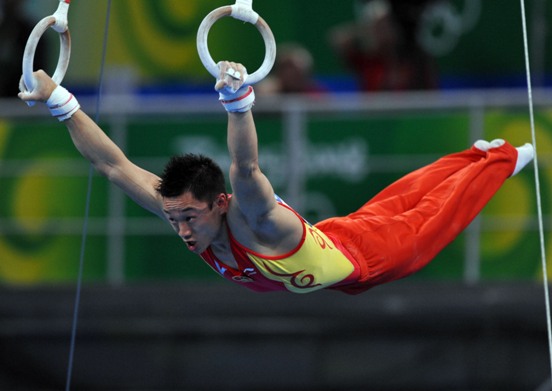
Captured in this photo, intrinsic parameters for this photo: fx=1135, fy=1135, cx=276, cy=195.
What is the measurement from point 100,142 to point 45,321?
7.38 feet

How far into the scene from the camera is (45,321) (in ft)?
19.5

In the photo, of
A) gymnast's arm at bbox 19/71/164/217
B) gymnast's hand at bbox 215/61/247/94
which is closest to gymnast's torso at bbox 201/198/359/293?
gymnast's arm at bbox 19/71/164/217

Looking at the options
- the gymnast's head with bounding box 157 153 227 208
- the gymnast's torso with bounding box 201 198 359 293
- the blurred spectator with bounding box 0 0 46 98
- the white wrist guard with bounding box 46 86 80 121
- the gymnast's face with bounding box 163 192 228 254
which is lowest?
the gymnast's torso with bounding box 201 198 359 293

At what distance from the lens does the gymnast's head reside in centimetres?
365

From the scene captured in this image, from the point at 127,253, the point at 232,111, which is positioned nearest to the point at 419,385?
the point at 127,253

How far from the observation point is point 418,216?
13.9ft

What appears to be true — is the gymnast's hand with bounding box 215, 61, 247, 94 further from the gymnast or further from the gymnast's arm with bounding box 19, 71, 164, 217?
the gymnast's arm with bounding box 19, 71, 164, 217

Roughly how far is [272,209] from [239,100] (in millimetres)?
466

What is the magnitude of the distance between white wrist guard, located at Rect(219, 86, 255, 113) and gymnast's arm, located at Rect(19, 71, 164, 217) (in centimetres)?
71

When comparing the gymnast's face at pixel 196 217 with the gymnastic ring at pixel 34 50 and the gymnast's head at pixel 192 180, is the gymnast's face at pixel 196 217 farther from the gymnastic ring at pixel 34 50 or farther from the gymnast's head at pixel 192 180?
the gymnastic ring at pixel 34 50

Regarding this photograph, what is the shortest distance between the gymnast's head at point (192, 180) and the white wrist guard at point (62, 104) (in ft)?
1.35

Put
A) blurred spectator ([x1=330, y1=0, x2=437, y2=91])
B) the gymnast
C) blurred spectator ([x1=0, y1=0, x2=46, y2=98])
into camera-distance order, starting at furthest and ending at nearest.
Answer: blurred spectator ([x1=0, y1=0, x2=46, y2=98]) < blurred spectator ([x1=330, y1=0, x2=437, y2=91]) < the gymnast

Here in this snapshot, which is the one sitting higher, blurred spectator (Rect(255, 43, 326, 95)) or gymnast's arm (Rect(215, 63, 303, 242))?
blurred spectator (Rect(255, 43, 326, 95))

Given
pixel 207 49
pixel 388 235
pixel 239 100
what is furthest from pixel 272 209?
pixel 388 235
